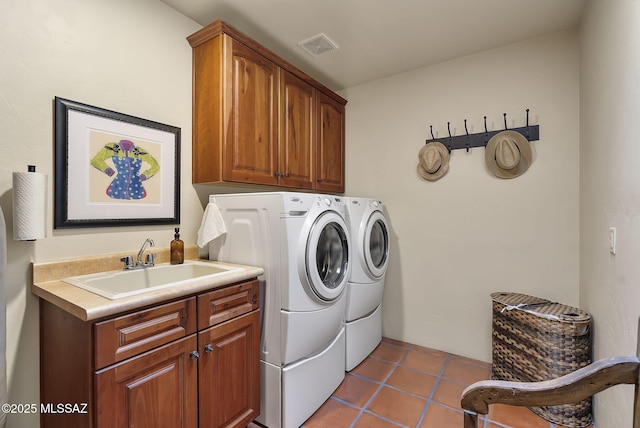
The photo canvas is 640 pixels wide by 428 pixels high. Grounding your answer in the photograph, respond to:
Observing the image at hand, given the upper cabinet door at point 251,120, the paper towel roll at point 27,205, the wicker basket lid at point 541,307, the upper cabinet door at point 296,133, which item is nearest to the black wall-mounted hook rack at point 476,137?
the upper cabinet door at point 296,133

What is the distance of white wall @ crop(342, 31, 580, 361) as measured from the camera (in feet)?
6.93

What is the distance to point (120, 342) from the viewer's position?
1077 millimetres

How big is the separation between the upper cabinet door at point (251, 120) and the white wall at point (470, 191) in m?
1.12

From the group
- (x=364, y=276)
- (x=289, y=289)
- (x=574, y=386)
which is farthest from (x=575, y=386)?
(x=364, y=276)

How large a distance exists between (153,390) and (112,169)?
1150 mm

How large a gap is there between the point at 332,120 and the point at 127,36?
1.71 meters

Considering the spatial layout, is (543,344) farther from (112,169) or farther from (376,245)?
(112,169)

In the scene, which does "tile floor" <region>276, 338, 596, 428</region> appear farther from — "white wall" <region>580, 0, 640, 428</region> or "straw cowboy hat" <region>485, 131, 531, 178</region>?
"straw cowboy hat" <region>485, 131, 531, 178</region>

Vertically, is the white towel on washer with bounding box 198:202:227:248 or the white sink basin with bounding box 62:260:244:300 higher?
the white towel on washer with bounding box 198:202:227:248

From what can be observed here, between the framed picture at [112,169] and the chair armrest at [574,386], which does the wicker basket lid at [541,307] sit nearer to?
the chair armrest at [574,386]

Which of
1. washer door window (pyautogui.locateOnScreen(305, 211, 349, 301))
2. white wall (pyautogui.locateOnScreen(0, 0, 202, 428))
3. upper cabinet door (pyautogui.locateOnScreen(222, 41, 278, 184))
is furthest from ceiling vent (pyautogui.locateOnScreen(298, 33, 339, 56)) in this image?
washer door window (pyautogui.locateOnScreen(305, 211, 349, 301))

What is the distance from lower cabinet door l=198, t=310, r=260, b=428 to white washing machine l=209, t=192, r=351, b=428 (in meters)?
0.09

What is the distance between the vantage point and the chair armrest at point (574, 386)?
755mm

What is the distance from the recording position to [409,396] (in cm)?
196
